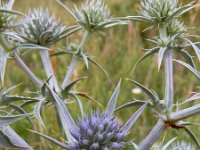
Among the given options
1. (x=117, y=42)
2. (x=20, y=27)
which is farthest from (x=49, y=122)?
(x=117, y=42)

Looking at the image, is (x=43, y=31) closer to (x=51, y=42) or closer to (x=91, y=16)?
(x=51, y=42)

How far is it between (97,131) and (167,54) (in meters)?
0.37

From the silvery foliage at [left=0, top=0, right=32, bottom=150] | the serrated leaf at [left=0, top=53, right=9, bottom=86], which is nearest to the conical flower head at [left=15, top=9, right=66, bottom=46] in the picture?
the silvery foliage at [left=0, top=0, right=32, bottom=150]

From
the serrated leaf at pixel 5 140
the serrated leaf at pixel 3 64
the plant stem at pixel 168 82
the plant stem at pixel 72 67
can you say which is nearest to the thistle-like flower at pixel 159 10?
the plant stem at pixel 168 82

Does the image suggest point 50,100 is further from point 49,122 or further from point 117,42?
point 117,42

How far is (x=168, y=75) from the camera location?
4.66 ft

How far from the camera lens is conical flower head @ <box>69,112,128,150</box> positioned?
4.08ft

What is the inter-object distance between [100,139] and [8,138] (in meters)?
0.25

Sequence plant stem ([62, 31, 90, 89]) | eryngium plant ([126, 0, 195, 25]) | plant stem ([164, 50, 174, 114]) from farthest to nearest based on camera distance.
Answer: plant stem ([62, 31, 90, 89])
eryngium plant ([126, 0, 195, 25])
plant stem ([164, 50, 174, 114])

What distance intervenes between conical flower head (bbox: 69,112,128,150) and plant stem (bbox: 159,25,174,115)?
164mm

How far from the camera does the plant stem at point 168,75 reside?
1.34 meters

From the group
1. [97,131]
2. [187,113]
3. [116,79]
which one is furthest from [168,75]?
[116,79]

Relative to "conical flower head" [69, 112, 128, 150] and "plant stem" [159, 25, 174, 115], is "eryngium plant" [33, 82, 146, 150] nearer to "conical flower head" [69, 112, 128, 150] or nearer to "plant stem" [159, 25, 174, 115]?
"conical flower head" [69, 112, 128, 150]

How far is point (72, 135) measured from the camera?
1.27m
